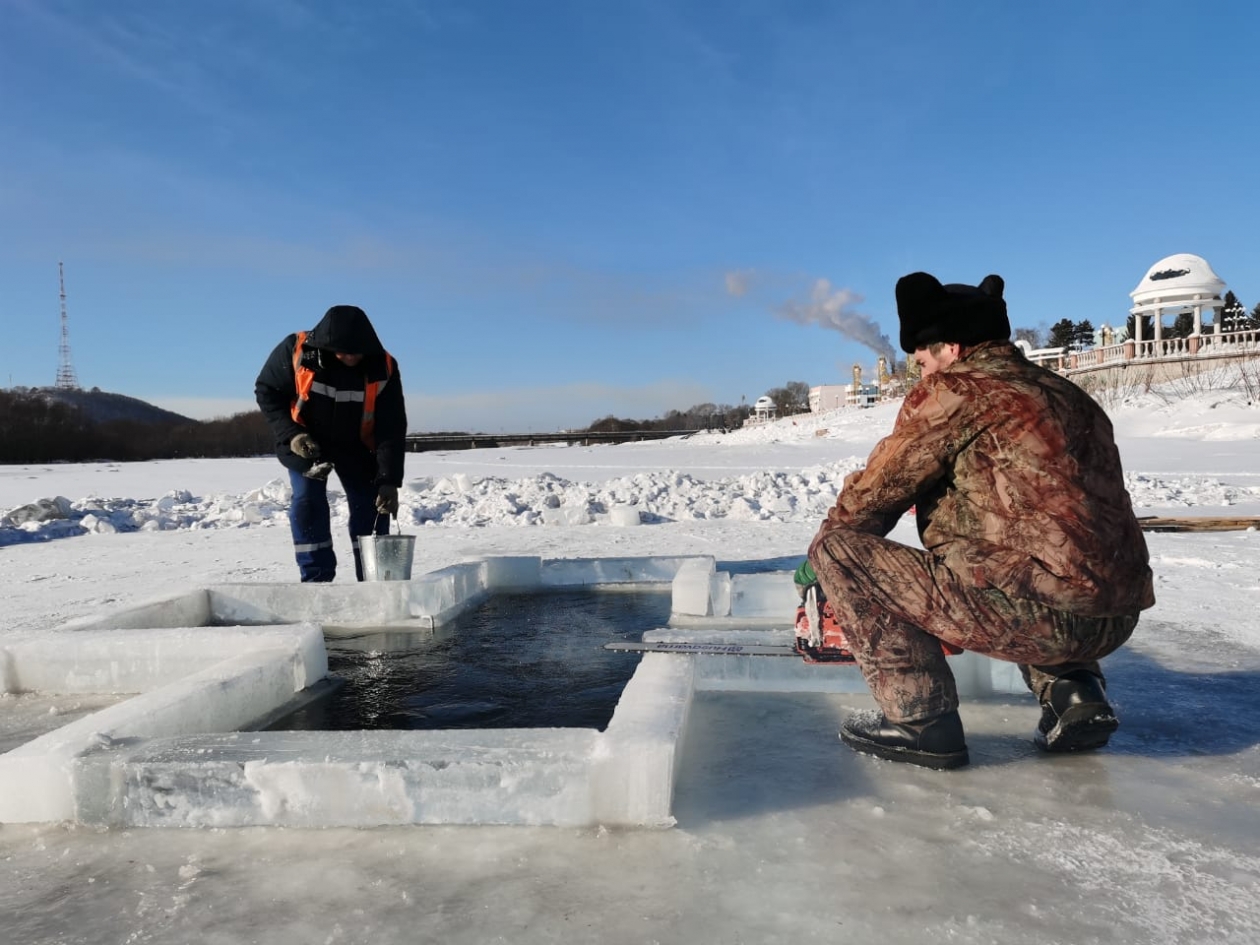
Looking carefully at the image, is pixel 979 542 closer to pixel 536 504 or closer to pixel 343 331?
pixel 343 331

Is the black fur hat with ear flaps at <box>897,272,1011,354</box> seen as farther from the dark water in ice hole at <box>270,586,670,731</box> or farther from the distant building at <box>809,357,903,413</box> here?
the distant building at <box>809,357,903,413</box>

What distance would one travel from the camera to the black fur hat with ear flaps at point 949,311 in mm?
2146

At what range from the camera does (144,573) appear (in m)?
6.05

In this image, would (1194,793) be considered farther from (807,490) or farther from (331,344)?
(807,490)

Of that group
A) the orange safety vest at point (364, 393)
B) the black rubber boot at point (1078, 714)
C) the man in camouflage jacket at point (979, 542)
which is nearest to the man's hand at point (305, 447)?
the orange safety vest at point (364, 393)

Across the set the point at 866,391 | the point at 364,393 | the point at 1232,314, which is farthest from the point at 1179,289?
the point at 364,393

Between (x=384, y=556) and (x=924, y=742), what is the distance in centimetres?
294

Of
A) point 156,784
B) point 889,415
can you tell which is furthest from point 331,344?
point 889,415

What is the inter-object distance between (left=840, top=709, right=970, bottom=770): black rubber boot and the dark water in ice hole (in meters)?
0.86

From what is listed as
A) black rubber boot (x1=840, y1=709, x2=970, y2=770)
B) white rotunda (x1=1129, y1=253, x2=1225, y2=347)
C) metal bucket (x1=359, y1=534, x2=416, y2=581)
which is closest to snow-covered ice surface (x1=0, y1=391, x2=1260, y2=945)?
black rubber boot (x1=840, y1=709, x2=970, y2=770)

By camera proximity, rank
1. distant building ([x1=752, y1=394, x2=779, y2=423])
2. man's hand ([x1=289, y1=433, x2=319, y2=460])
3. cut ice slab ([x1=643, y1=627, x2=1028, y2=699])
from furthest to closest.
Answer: distant building ([x1=752, y1=394, x2=779, y2=423]) < man's hand ([x1=289, y1=433, x2=319, y2=460]) < cut ice slab ([x1=643, y1=627, x2=1028, y2=699])

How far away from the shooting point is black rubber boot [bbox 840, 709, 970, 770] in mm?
2195

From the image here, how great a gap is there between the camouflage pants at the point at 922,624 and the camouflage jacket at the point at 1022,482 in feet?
0.17

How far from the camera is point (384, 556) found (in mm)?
4316
